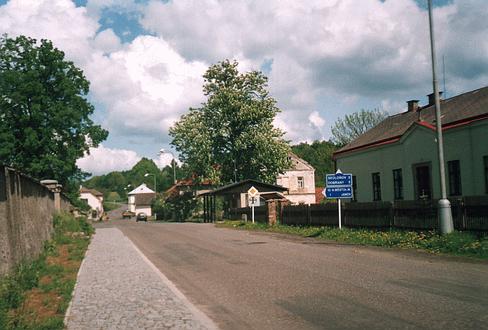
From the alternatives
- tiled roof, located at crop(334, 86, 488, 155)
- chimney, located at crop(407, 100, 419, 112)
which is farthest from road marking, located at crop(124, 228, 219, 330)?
chimney, located at crop(407, 100, 419, 112)

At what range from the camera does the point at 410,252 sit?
48.7ft

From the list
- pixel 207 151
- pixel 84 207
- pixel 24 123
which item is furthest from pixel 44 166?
pixel 207 151

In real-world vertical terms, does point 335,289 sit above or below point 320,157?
below

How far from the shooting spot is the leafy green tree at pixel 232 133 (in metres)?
51.9

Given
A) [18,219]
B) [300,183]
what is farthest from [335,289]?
[300,183]

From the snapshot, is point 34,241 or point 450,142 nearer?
point 34,241

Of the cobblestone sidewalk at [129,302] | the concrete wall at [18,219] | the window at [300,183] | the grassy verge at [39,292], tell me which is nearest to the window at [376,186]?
the grassy verge at [39,292]

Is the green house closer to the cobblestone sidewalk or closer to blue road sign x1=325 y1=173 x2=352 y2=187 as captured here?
blue road sign x1=325 y1=173 x2=352 y2=187

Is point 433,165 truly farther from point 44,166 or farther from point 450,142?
point 44,166

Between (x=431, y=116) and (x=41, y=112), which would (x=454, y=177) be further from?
(x=41, y=112)

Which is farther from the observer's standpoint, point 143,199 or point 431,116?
point 143,199

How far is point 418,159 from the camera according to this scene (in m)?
26.3

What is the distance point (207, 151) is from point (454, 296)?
4436 centimetres

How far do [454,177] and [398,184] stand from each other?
5019 millimetres
